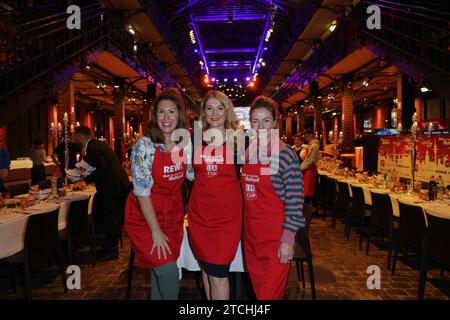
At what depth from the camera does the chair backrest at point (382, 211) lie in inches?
185

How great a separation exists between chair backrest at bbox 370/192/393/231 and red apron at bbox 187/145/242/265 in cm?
321

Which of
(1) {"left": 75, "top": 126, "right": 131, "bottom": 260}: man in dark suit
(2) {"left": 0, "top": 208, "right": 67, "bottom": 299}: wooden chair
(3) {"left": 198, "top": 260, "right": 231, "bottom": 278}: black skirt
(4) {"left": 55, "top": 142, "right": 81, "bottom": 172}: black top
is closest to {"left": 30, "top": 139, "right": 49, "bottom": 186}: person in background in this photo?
(4) {"left": 55, "top": 142, "right": 81, "bottom": 172}: black top

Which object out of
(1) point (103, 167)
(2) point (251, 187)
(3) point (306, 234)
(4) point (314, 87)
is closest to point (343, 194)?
(3) point (306, 234)

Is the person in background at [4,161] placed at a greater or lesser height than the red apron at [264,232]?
greater

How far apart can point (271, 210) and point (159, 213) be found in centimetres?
75

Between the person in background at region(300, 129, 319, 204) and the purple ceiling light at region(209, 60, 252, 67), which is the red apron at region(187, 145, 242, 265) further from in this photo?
the purple ceiling light at region(209, 60, 252, 67)

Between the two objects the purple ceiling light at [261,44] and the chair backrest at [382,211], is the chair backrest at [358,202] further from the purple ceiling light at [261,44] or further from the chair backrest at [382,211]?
the purple ceiling light at [261,44]

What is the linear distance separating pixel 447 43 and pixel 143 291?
332 inches

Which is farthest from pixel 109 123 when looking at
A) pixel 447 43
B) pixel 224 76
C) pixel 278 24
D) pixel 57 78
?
pixel 447 43

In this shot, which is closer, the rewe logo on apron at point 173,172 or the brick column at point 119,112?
the rewe logo on apron at point 173,172

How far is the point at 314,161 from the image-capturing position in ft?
24.2

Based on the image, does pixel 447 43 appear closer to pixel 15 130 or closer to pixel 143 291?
pixel 143 291

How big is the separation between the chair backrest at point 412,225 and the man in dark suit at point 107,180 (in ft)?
12.4

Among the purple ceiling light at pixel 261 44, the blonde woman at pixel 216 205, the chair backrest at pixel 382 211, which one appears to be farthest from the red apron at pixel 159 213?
the purple ceiling light at pixel 261 44
